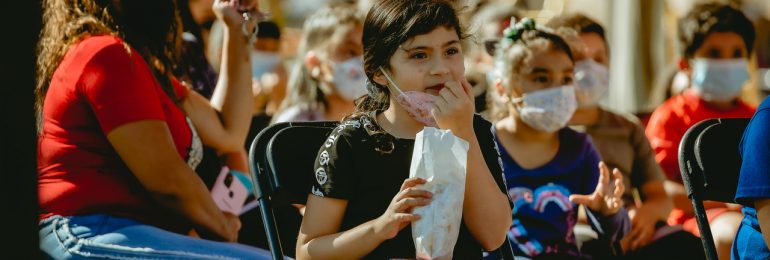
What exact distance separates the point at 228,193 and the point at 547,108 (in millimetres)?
1281

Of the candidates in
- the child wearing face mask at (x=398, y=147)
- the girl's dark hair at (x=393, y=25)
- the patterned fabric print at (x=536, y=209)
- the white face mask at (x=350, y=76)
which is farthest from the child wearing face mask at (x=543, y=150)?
the white face mask at (x=350, y=76)

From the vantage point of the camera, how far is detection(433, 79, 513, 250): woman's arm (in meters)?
2.83

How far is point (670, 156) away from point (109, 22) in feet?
9.47

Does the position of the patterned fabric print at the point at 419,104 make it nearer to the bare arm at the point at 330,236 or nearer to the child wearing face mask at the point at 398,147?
the child wearing face mask at the point at 398,147

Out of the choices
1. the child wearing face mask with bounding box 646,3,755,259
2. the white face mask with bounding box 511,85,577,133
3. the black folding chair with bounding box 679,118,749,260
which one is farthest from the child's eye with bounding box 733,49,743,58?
the black folding chair with bounding box 679,118,749,260

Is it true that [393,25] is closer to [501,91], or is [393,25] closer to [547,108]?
[547,108]

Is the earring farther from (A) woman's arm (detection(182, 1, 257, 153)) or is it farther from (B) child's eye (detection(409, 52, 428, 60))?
(B) child's eye (detection(409, 52, 428, 60))

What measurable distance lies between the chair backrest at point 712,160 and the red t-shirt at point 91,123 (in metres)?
1.70

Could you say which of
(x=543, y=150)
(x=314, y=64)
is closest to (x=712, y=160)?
(x=543, y=150)

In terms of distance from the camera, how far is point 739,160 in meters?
3.42

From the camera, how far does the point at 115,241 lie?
10.4 ft

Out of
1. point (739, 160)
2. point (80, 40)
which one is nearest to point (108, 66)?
point (80, 40)

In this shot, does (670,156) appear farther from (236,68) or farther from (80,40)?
(80,40)

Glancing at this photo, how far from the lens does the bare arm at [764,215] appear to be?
9.63 feet
